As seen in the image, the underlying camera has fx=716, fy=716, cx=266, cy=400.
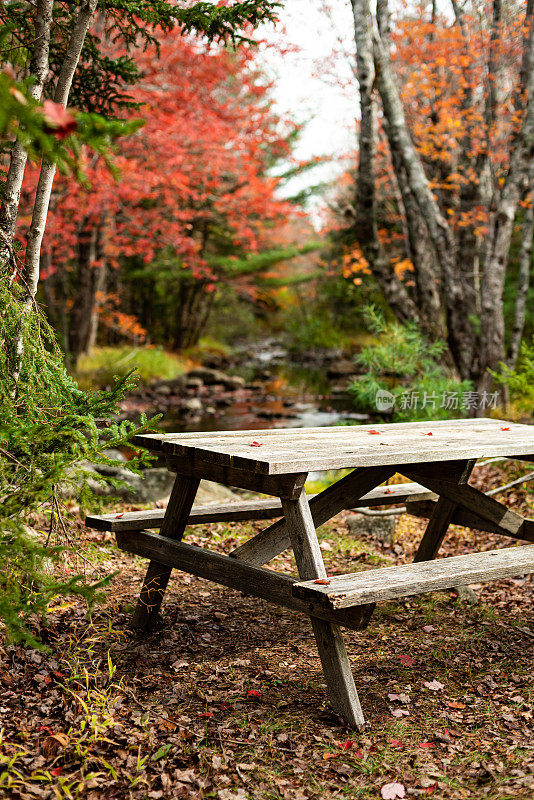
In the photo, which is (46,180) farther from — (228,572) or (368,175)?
(368,175)

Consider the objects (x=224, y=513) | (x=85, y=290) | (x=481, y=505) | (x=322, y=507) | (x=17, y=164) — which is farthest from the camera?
(x=85, y=290)

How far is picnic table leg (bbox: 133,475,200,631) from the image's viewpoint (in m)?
3.50

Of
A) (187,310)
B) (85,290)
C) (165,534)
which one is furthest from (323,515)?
(187,310)

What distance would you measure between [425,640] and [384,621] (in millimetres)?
322

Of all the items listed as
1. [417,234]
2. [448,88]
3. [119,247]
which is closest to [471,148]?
[448,88]

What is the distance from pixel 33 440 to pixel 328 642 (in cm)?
139

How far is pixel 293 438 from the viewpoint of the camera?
3570 mm

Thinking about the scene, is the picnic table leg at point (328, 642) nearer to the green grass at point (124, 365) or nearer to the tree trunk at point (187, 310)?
the green grass at point (124, 365)

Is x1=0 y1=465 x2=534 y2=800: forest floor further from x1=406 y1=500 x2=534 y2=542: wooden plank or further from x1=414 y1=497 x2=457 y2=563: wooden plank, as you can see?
x1=406 y1=500 x2=534 y2=542: wooden plank

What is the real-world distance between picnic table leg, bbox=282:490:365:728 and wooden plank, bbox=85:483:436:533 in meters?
0.95

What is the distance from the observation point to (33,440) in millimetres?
2684

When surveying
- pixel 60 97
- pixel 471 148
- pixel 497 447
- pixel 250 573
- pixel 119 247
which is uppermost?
pixel 471 148

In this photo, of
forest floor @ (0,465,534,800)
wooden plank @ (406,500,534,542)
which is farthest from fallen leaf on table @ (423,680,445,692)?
wooden plank @ (406,500,534,542)

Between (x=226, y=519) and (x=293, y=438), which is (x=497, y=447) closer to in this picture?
(x=293, y=438)
